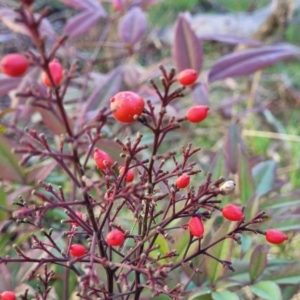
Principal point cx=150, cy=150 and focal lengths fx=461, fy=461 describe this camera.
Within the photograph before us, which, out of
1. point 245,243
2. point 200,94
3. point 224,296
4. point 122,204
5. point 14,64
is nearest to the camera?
point 14,64

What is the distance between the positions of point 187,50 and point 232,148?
22cm

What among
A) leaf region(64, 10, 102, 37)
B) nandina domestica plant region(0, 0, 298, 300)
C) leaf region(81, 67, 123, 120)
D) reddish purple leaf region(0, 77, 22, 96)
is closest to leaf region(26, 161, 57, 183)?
nandina domestica plant region(0, 0, 298, 300)

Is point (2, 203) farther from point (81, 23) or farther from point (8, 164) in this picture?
point (81, 23)

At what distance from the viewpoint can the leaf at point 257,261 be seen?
564 millimetres

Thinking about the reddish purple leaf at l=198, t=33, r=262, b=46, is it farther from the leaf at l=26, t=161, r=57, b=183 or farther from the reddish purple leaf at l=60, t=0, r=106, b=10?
the leaf at l=26, t=161, r=57, b=183

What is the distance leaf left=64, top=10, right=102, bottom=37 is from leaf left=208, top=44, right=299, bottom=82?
1.18 ft

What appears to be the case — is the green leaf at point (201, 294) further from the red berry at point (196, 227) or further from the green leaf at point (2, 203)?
the green leaf at point (2, 203)

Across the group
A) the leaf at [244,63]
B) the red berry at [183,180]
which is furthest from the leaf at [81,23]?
the red berry at [183,180]

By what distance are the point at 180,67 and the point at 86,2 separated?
0.38m

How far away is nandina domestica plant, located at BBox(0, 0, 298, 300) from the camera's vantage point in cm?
36

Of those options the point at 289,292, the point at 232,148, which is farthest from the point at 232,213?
the point at 232,148

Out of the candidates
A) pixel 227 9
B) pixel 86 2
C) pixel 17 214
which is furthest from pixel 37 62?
pixel 227 9

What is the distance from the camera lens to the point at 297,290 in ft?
2.13

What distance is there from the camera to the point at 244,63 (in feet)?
2.99
